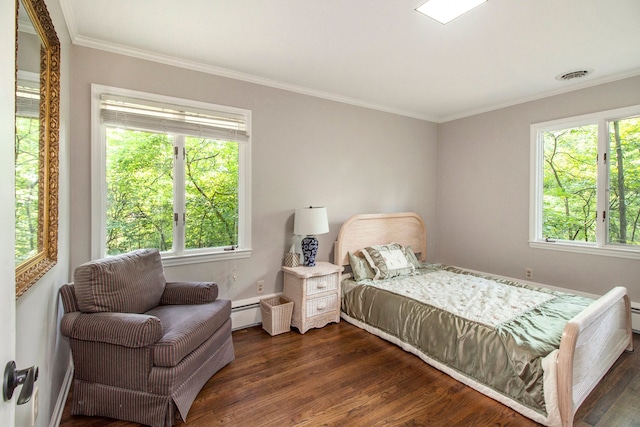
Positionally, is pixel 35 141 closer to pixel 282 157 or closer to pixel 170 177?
pixel 170 177

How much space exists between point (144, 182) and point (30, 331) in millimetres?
1592

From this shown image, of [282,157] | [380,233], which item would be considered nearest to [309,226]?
[282,157]

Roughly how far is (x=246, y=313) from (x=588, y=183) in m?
3.82

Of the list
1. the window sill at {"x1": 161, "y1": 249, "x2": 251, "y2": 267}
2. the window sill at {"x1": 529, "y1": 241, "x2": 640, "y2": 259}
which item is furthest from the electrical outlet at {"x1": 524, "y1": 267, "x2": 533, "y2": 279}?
the window sill at {"x1": 161, "y1": 249, "x2": 251, "y2": 267}

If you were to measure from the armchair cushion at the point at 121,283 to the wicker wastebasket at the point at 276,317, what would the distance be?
98 cm

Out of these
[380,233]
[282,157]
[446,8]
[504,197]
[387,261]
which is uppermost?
[446,8]

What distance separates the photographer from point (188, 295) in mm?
2404

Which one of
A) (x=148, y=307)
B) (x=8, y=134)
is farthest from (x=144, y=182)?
(x=8, y=134)

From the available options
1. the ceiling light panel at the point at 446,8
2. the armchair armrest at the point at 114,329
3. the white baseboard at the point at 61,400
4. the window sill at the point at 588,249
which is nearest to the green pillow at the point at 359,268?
the window sill at the point at 588,249

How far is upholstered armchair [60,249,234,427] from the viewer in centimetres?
177

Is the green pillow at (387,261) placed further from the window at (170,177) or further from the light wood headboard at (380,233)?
the window at (170,177)

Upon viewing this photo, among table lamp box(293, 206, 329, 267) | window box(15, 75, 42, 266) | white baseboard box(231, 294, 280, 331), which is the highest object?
window box(15, 75, 42, 266)

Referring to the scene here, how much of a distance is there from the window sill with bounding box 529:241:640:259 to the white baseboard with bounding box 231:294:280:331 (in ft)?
10.4

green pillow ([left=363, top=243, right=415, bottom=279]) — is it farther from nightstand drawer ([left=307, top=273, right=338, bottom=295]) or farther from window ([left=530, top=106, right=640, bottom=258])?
window ([left=530, top=106, right=640, bottom=258])
